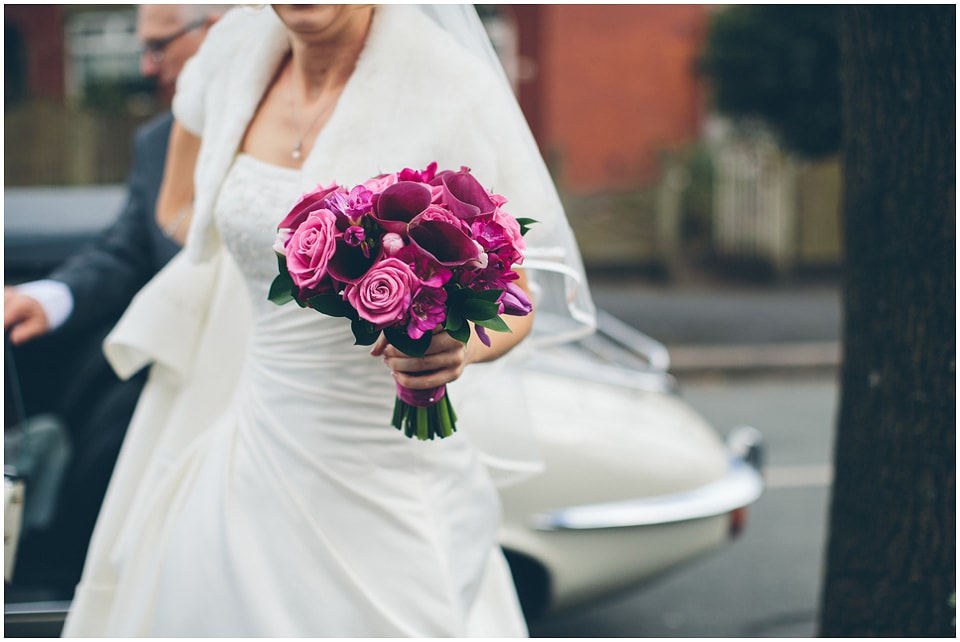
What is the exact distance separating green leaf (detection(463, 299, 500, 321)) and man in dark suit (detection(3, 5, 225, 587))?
1398mm

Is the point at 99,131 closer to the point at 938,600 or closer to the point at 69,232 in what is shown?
the point at 69,232

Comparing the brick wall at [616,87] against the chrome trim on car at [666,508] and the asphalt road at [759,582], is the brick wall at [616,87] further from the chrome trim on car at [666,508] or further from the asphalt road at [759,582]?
the chrome trim on car at [666,508]

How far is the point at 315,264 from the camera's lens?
6.23 ft

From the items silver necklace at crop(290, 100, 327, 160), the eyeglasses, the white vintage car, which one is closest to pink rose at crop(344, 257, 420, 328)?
silver necklace at crop(290, 100, 327, 160)

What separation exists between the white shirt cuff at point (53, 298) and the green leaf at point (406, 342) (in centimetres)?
129

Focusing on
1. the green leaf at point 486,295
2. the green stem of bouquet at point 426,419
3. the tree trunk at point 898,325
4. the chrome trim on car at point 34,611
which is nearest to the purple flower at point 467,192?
the green leaf at point 486,295

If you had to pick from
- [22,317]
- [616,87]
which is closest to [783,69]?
[616,87]

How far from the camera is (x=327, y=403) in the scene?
233 cm

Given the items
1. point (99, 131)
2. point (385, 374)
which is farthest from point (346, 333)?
point (99, 131)

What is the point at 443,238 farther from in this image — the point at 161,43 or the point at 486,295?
the point at 161,43

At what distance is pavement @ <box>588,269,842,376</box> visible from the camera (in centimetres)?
937

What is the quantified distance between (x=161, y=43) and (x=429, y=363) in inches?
82.5

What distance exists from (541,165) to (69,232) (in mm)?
2065

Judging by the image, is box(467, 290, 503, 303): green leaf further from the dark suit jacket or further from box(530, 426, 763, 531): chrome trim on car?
box(530, 426, 763, 531): chrome trim on car
